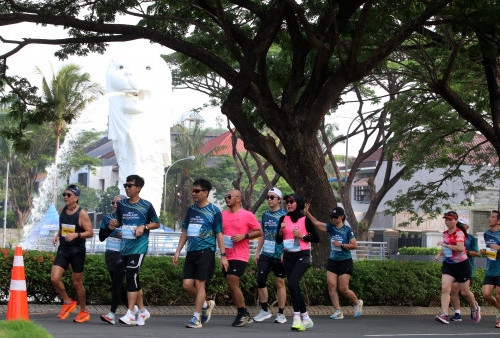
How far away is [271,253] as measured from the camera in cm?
1255

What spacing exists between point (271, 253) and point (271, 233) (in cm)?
33

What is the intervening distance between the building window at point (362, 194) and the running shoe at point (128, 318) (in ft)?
195

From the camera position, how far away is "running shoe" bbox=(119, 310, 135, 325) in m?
11.0

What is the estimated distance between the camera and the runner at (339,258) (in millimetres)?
13742

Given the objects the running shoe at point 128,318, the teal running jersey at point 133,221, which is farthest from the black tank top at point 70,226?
the running shoe at point 128,318

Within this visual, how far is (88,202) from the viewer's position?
79.2 meters

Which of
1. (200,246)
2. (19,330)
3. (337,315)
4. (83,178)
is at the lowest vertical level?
(337,315)

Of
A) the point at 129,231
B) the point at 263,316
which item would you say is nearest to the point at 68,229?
the point at 129,231

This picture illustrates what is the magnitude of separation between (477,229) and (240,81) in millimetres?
36804

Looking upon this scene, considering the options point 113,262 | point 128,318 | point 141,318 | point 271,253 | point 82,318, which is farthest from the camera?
point 271,253

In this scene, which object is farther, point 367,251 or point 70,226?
point 367,251

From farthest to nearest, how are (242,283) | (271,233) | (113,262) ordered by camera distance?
(242,283) → (271,233) → (113,262)

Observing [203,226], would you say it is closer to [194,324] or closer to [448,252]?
[194,324]

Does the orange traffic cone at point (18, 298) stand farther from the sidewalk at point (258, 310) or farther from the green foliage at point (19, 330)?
the sidewalk at point (258, 310)
